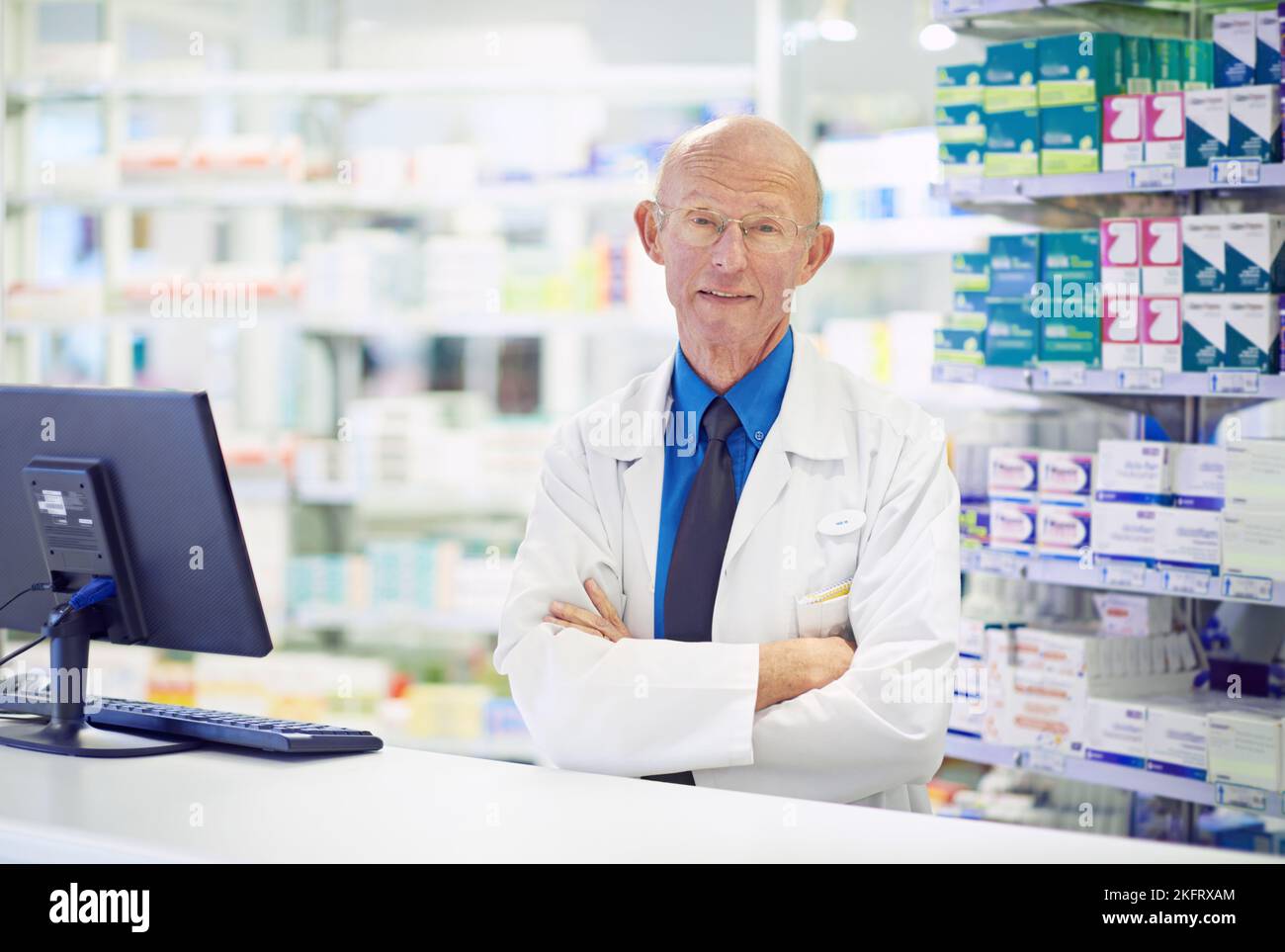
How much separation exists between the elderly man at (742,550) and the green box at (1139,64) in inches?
45.2

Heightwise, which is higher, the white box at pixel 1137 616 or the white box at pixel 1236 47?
the white box at pixel 1236 47

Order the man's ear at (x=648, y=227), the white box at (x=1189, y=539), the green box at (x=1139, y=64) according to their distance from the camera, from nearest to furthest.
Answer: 1. the man's ear at (x=648, y=227)
2. the white box at (x=1189, y=539)
3. the green box at (x=1139, y=64)

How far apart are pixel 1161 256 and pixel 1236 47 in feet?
1.45

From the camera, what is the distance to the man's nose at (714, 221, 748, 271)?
6.83 ft

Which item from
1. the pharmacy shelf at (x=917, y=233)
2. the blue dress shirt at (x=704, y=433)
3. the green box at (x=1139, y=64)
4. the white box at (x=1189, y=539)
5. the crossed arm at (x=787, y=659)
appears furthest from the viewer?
the pharmacy shelf at (x=917, y=233)

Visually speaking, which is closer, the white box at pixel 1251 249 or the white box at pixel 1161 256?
the white box at pixel 1251 249

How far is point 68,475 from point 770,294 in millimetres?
1098

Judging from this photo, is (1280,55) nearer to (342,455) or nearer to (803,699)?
(803,699)

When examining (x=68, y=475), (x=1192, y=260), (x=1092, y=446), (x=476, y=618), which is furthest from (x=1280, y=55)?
(x=476, y=618)

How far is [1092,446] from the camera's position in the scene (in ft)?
10.6

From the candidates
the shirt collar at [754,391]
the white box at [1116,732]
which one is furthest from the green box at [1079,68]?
the white box at [1116,732]

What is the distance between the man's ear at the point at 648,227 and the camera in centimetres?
226

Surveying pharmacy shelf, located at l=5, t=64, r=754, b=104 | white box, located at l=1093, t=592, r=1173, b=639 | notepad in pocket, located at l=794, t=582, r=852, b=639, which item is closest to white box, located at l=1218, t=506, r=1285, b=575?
white box, located at l=1093, t=592, r=1173, b=639

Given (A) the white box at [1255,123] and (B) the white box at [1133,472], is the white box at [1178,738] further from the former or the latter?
(A) the white box at [1255,123]
